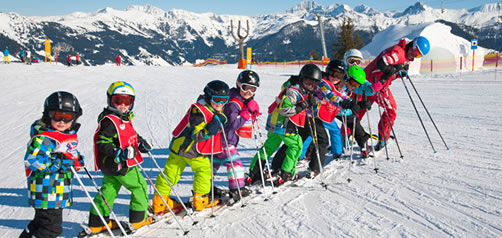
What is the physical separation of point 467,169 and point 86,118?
1011 cm

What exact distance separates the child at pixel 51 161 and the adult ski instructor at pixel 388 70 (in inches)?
187

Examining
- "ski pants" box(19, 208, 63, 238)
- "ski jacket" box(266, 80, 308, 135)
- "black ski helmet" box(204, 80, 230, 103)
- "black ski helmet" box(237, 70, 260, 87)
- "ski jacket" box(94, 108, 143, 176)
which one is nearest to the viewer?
"ski pants" box(19, 208, 63, 238)

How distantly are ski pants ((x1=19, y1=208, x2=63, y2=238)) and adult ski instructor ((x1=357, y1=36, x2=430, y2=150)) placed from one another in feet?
16.2

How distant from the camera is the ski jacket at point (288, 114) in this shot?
15.8 feet

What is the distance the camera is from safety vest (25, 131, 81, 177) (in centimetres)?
299

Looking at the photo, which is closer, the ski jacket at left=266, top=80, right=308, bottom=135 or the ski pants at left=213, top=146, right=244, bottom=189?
the ski pants at left=213, top=146, right=244, bottom=189

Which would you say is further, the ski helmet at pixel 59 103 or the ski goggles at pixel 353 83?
the ski goggles at pixel 353 83

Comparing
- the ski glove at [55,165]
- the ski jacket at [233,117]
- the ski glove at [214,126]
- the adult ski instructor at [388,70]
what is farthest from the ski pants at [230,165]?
the adult ski instructor at [388,70]

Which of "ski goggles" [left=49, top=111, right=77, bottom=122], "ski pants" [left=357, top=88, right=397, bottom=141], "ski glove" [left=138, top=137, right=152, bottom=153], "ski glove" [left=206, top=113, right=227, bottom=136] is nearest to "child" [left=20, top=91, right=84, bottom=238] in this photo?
"ski goggles" [left=49, top=111, right=77, bottom=122]

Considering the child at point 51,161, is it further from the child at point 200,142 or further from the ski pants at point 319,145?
the ski pants at point 319,145

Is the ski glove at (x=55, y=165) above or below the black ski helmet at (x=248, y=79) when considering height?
below

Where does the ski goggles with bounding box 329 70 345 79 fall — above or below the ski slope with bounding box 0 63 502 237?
above

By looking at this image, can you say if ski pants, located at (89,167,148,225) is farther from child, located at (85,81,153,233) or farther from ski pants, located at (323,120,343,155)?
ski pants, located at (323,120,343,155)

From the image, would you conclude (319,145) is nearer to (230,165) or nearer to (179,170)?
(230,165)
